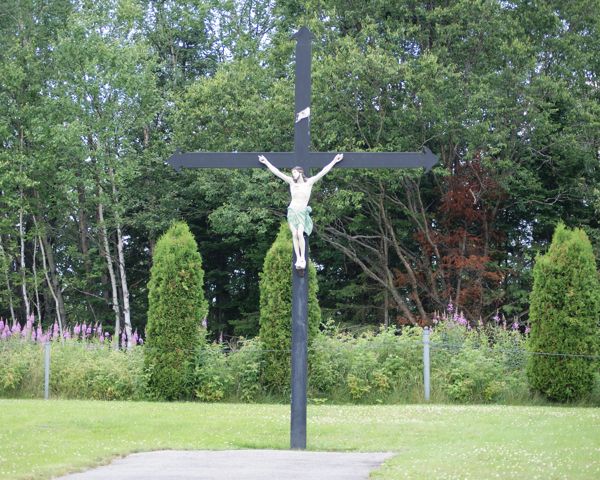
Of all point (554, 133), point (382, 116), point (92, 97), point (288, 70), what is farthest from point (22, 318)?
point (554, 133)

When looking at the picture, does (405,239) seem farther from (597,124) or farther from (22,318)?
(22,318)

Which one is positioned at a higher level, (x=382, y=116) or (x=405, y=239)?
(x=382, y=116)

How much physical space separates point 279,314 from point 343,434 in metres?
6.15

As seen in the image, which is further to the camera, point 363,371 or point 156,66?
point 156,66

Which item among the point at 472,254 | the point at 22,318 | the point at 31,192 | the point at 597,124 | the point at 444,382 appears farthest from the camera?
the point at 22,318

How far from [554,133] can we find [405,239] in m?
Result: 5.56

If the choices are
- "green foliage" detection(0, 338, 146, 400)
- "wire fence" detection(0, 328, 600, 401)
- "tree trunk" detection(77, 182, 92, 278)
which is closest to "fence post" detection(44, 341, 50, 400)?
"wire fence" detection(0, 328, 600, 401)

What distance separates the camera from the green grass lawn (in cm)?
857

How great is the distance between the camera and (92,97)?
96.0ft

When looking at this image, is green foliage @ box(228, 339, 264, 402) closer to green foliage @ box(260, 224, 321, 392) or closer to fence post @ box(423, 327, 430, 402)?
green foliage @ box(260, 224, 321, 392)

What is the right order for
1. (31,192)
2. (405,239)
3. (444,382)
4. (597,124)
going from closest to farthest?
(444,382) → (597,124) → (405,239) → (31,192)

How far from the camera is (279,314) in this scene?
1742 cm

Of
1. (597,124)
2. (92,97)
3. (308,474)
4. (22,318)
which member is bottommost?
(308,474)

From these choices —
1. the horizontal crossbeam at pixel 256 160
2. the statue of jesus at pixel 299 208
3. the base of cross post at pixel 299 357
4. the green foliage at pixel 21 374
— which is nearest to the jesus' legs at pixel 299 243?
the statue of jesus at pixel 299 208
